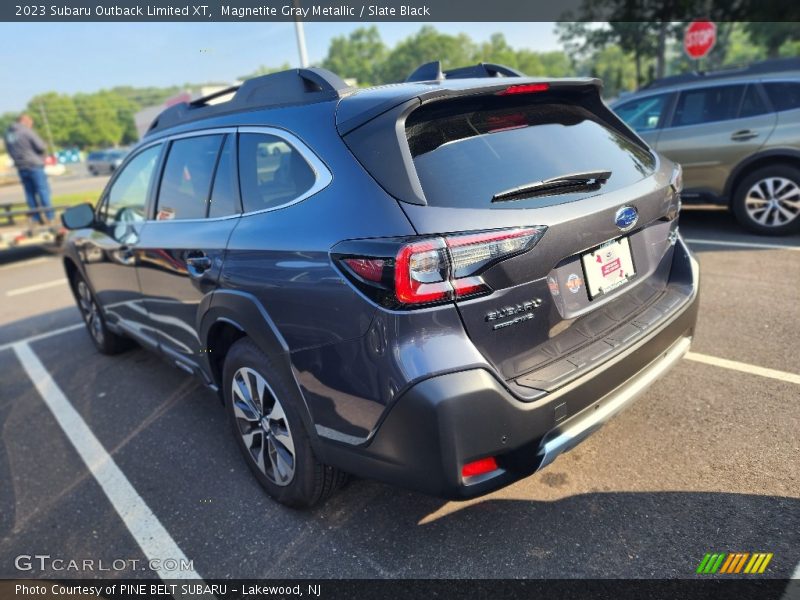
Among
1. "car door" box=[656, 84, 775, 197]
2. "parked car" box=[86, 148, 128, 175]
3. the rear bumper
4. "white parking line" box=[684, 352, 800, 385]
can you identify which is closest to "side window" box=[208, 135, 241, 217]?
the rear bumper

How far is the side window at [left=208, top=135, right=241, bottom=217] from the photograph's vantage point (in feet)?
8.99

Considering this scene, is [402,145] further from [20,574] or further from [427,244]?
[20,574]

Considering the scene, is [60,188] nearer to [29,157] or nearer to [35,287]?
[29,157]

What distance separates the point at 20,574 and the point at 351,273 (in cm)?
206

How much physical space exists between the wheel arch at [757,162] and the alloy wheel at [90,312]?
6726 mm

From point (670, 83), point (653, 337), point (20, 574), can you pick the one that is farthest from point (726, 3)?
point (20, 574)

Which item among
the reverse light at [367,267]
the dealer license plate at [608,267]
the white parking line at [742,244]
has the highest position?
the reverse light at [367,267]

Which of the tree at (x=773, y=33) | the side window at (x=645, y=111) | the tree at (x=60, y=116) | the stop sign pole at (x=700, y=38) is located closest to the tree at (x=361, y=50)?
the tree at (x=60, y=116)

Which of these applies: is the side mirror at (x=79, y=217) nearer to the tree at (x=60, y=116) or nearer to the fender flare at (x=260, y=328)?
the fender flare at (x=260, y=328)

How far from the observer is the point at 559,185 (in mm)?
2160

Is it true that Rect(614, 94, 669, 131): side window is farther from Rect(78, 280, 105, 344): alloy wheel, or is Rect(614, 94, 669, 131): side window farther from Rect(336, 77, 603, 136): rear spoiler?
Rect(78, 280, 105, 344): alloy wheel

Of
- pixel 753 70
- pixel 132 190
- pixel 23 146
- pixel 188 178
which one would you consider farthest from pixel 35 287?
pixel 753 70

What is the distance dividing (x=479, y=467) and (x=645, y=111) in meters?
6.87

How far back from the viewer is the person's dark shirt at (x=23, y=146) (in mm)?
10984
